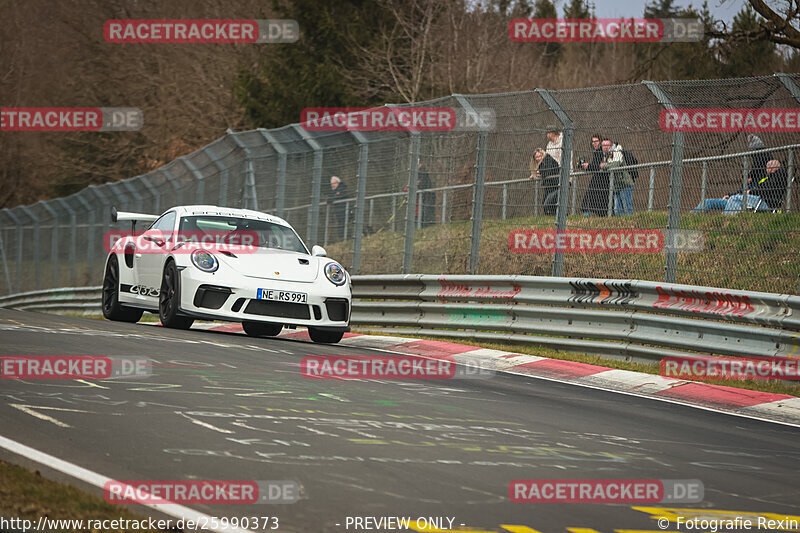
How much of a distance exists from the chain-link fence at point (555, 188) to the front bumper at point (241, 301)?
2788 mm

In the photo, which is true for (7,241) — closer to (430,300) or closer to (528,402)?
(430,300)

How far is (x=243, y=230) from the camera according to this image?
12672 millimetres

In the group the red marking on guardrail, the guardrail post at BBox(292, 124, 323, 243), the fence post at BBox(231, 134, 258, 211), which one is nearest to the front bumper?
the red marking on guardrail

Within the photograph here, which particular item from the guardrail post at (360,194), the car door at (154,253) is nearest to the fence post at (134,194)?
the guardrail post at (360,194)

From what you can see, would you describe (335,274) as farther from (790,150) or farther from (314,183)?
(314,183)

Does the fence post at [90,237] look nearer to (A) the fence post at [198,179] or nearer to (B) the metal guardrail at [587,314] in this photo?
(A) the fence post at [198,179]

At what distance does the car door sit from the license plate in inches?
50.2

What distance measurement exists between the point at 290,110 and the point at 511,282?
923 inches

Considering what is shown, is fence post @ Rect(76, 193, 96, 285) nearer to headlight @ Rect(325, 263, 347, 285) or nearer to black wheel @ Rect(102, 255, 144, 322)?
black wheel @ Rect(102, 255, 144, 322)

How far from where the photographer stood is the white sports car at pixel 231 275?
443 inches

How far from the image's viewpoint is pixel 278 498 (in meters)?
4.51

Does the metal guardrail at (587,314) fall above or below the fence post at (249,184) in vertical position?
below

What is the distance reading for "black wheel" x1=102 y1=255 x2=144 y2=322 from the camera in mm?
13508

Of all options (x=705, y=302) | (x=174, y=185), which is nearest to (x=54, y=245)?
(x=174, y=185)
